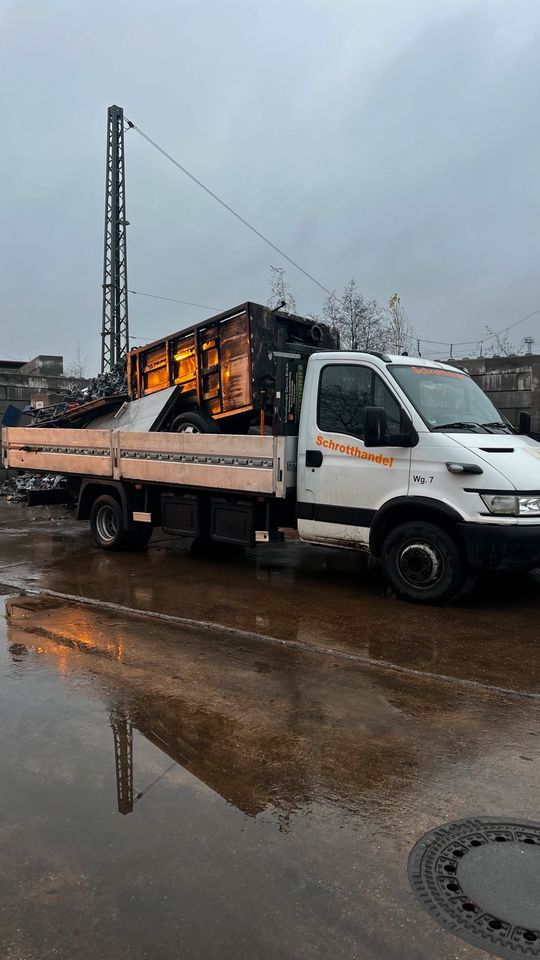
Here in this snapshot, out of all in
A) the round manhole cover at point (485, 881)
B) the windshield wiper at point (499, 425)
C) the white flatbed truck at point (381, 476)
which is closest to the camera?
the round manhole cover at point (485, 881)

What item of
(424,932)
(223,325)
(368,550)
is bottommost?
(424,932)

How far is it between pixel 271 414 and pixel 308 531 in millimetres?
1757

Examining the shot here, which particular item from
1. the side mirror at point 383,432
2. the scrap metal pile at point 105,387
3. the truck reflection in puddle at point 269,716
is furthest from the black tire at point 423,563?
the scrap metal pile at point 105,387

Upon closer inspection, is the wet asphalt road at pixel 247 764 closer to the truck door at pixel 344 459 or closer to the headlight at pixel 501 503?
the truck door at pixel 344 459

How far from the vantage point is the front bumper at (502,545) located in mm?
5602

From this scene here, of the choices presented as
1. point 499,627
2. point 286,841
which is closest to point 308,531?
point 499,627

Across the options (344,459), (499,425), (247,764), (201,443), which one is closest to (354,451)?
(344,459)

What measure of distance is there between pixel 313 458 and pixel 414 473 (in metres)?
1.17

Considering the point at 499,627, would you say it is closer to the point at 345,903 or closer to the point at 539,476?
the point at 539,476

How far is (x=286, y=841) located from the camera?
8.86ft

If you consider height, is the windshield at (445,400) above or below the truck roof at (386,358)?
below

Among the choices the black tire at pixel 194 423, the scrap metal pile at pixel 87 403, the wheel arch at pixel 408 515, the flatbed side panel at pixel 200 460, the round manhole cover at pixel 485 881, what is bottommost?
the round manhole cover at pixel 485 881

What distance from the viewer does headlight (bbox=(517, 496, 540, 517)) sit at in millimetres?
5605

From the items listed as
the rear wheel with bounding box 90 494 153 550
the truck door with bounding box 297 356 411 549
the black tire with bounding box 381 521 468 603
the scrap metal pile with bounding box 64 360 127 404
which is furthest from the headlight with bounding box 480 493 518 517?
the scrap metal pile with bounding box 64 360 127 404
